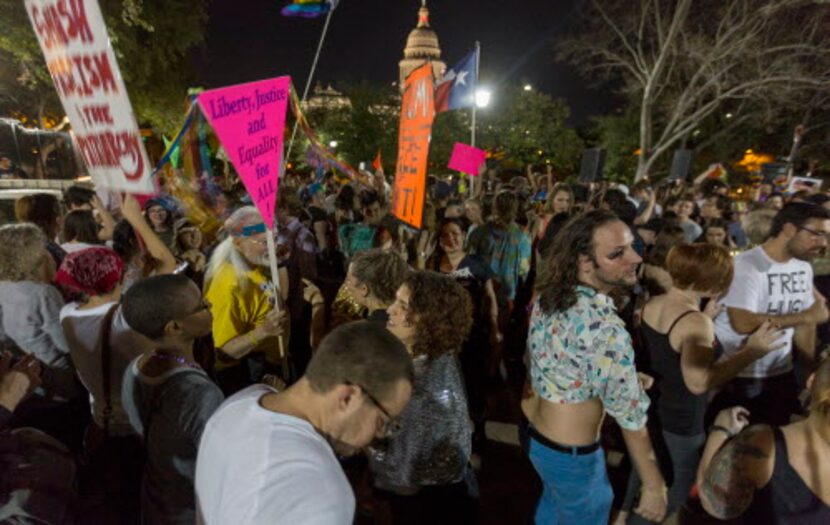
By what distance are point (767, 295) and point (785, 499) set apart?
2.28 metres

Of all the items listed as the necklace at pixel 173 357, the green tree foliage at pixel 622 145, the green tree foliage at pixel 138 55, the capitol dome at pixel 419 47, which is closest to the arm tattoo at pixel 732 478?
the necklace at pixel 173 357

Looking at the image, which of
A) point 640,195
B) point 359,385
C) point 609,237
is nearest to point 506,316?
point 609,237

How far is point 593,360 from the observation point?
223 centimetres

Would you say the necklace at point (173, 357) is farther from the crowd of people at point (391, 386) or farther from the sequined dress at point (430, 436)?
the sequined dress at point (430, 436)

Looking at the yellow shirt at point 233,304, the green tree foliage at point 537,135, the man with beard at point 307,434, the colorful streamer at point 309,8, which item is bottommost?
the green tree foliage at point 537,135

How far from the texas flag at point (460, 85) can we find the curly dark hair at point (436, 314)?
5255 millimetres

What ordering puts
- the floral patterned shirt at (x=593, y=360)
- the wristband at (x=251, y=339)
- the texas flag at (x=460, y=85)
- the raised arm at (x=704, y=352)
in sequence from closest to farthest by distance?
1. the floral patterned shirt at (x=593, y=360)
2. the raised arm at (x=704, y=352)
3. the wristband at (x=251, y=339)
4. the texas flag at (x=460, y=85)

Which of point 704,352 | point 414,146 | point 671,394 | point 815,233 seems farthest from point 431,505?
point 815,233

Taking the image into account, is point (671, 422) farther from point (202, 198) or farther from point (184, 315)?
point (202, 198)

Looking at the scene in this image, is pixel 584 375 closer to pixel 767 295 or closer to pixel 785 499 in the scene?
pixel 785 499

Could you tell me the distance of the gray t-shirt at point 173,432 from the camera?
1949 millimetres

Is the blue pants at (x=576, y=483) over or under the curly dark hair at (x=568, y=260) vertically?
under

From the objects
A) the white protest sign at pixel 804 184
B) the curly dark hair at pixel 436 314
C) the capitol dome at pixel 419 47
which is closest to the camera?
the curly dark hair at pixel 436 314

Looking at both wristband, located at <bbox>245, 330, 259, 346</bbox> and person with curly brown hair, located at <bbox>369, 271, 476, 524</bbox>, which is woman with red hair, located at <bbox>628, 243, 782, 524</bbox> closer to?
person with curly brown hair, located at <bbox>369, 271, 476, 524</bbox>
